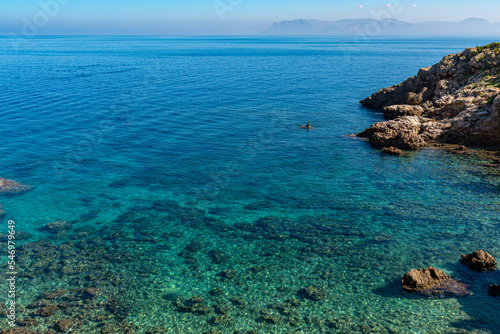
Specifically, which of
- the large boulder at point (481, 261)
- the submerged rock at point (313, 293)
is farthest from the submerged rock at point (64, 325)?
the large boulder at point (481, 261)

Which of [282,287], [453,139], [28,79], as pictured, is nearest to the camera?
[282,287]

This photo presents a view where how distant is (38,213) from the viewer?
101ft

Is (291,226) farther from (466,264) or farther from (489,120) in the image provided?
(489,120)

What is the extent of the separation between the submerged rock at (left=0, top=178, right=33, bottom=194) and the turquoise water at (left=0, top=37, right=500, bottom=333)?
4.10 feet

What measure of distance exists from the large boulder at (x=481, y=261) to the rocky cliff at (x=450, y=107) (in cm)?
2571

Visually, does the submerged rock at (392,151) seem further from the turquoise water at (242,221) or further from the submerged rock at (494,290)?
the submerged rock at (494,290)

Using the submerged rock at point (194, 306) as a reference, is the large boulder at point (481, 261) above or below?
above

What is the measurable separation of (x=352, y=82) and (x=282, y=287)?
88.3 metres

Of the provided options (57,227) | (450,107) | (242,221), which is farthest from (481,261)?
(450,107)

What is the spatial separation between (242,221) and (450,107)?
4088 centimetres

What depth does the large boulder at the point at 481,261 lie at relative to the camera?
22.6 m

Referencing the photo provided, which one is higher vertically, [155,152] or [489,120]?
[489,120]

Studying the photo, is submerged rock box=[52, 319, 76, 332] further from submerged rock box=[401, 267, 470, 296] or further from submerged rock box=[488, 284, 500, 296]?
submerged rock box=[488, 284, 500, 296]

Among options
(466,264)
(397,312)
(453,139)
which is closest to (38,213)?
(397,312)
